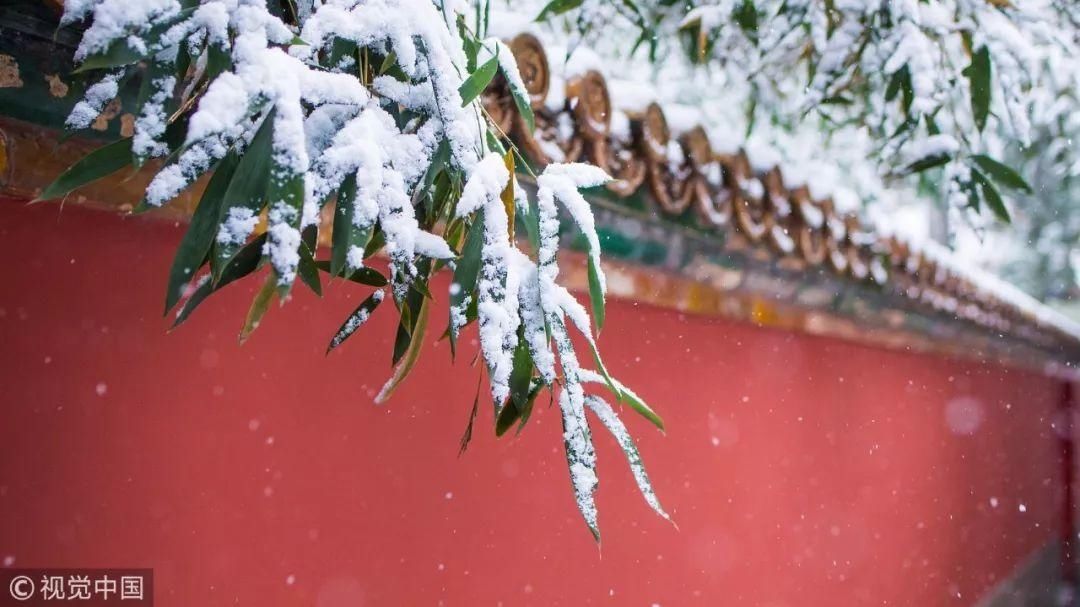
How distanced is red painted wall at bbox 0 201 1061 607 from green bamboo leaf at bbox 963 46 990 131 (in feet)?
2.88

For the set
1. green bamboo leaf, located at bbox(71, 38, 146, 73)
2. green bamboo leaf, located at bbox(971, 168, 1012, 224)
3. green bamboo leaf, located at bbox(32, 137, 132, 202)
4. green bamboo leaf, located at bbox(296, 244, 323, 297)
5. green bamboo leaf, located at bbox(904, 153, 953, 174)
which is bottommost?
green bamboo leaf, located at bbox(971, 168, 1012, 224)

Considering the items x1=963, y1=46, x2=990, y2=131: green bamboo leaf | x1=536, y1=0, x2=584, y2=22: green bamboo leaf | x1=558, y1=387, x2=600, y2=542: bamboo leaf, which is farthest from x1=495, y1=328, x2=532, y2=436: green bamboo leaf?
x1=963, y1=46, x2=990, y2=131: green bamboo leaf

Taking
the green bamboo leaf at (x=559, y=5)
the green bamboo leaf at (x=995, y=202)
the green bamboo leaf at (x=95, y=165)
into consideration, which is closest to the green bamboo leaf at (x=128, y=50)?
the green bamboo leaf at (x=95, y=165)

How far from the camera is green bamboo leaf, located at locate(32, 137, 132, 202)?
2.61 ft

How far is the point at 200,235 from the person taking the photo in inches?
30.8

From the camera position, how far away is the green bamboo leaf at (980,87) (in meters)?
1.77

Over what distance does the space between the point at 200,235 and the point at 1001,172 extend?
1952 millimetres

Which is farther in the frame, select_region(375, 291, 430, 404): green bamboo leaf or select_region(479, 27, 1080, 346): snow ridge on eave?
select_region(479, 27, 1080, 346): snow ridge on eave

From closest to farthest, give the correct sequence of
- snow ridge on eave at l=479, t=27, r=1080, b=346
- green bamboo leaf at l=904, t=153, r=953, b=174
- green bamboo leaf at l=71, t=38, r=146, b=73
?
1. green bamboo leaf at l=71, t=38, r=146, b=73
2. snow ridge on eave at l=479, t=27, r=1080, b=346
3. green bamboo leaf at l=904, t=153, r=953, b=174

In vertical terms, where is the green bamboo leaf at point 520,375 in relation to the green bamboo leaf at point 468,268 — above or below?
below

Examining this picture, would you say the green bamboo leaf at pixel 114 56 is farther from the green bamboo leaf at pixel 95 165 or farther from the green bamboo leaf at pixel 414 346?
the green bamboo leaf at pixel 414 346

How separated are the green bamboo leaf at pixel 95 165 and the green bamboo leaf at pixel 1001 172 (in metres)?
1.93

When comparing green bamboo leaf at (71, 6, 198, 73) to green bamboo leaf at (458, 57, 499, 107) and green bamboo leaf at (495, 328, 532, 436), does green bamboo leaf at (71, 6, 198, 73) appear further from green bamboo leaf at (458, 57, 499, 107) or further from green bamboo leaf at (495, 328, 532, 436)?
green bamboo leaf at (495, 328, 532, 436)

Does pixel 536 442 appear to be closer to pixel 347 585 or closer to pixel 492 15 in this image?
pixel 347 585
